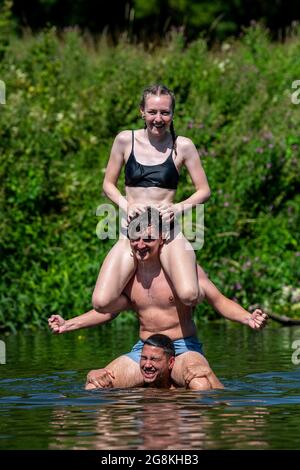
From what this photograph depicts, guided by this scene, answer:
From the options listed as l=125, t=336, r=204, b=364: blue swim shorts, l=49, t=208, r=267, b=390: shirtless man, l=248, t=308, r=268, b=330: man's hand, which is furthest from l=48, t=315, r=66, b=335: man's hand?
l=248, t=308, r=268, b=330: man's hand

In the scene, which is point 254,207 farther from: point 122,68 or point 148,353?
point 148,353

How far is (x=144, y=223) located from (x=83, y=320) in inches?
43.4

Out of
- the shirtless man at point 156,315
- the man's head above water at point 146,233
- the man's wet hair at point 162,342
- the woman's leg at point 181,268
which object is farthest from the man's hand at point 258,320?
the man's head above water at point 146,233

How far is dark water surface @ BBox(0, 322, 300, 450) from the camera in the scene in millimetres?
8805

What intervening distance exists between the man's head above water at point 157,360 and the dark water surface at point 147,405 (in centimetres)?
14

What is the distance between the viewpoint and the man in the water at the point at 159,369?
11.1 m

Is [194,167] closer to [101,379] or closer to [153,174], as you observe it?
[153,174]

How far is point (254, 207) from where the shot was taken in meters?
19.1

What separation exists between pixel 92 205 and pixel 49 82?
368 centimetres

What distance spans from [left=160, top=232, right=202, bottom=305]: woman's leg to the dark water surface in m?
0.76

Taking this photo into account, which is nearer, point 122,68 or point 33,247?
point 33,247

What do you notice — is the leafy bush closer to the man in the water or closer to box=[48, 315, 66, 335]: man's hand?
box=[48, 315, 66, 335]: man's hand

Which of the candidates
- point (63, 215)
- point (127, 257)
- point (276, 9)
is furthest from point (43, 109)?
point (276, 9)

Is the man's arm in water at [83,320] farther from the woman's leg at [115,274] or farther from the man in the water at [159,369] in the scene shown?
the man in the water at [159,369]
